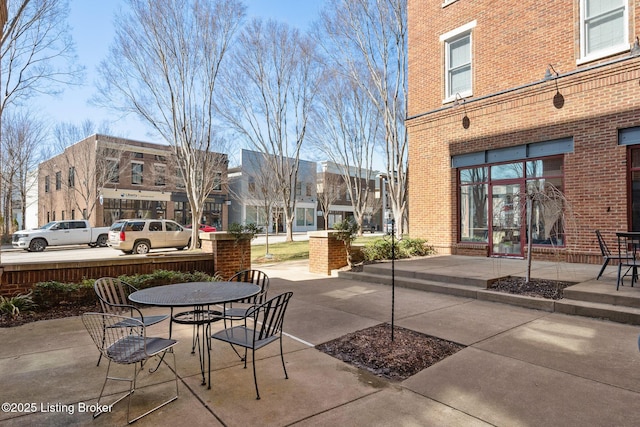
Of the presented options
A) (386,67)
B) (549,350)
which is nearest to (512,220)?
(549,350)

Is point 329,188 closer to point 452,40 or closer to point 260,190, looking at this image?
point 260,190

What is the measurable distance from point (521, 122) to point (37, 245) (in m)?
22.9

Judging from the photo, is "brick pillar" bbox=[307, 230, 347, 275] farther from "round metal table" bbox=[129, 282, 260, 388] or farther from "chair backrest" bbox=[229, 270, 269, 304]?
"round metal table" bbox=[129, 282, 260, 388]

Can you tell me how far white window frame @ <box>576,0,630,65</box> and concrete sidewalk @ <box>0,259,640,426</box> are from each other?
24.2ft

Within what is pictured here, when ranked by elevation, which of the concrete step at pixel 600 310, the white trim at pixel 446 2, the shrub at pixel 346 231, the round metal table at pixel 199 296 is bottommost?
the concrete step at pixel 600 310

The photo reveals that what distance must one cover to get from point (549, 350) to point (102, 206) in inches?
1414

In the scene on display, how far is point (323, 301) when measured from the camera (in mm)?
6871

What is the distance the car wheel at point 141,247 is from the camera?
16859mm

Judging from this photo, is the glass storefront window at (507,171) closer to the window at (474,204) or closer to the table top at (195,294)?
the window at (474,204)

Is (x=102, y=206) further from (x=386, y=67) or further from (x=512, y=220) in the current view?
(x=512, y=220)

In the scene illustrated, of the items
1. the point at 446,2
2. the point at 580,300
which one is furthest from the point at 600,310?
the point at 446,2

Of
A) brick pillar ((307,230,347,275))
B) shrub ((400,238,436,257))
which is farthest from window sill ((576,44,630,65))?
brick pillar ((307,230,347,275))

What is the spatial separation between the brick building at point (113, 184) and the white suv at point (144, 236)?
10.9m

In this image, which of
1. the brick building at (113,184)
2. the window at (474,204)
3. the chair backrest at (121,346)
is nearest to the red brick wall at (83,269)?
the chair backrest at (121,346)
